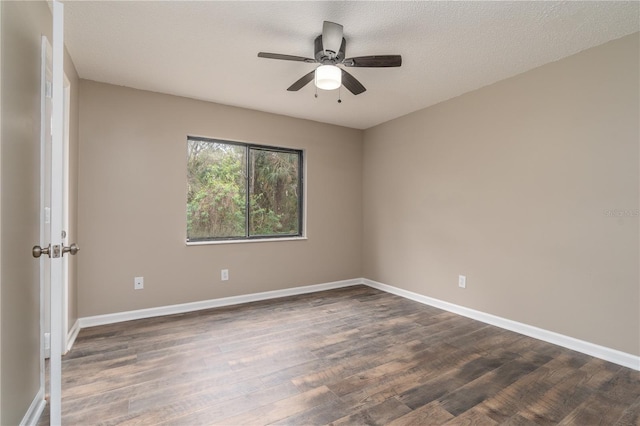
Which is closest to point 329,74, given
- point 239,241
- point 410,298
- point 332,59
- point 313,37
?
point 332,59

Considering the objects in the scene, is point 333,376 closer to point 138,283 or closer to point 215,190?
point 138,283

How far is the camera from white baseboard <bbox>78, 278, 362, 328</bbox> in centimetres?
299

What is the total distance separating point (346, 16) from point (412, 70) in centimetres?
99

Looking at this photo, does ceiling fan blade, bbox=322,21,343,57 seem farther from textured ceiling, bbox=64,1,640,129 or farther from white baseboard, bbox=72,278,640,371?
white baseboard, bbox=72,278,640,371

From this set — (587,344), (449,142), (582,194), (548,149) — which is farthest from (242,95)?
(587,344)

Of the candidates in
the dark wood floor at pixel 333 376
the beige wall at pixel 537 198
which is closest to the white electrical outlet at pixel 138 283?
the dark wood floor at pixel 333 376

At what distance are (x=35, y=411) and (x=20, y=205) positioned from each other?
111 centimetres

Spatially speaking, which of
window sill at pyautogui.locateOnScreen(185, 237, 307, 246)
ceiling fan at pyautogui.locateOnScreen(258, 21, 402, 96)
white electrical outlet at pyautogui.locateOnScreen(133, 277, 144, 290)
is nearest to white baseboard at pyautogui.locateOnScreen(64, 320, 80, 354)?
white electrical outlet at pyautogui.locateOnScreen(133, 277, 144, 290)

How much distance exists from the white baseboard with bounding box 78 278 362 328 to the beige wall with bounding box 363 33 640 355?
1.28 metres

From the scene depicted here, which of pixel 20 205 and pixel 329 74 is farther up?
pixel 329 74

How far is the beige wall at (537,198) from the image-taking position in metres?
2.29

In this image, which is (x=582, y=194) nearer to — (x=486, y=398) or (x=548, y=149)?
(x=548, y=149)

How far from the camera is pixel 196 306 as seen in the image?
136 inches

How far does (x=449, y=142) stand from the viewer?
3496 millimetres
